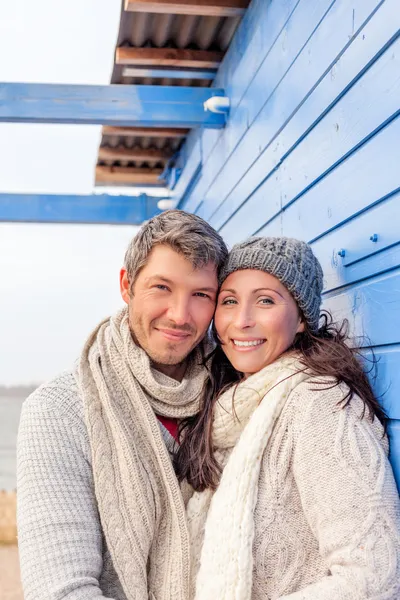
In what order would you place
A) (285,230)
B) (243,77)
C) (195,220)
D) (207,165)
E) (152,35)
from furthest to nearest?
(207,165) → (152,35) → (243,77) → (285,230) → (195,220)

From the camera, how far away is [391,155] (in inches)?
76.6

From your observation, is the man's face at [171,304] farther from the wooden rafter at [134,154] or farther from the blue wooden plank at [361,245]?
the wooden rafter at [134,154]

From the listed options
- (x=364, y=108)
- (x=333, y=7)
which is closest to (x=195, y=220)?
(x=364, y=108)

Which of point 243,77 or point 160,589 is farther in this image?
point 243,77

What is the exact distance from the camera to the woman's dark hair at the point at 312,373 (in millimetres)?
2027

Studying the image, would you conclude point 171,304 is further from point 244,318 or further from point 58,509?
point 58,509

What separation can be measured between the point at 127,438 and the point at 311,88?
4.40ft

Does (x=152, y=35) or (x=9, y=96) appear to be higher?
(x=152, y=35)

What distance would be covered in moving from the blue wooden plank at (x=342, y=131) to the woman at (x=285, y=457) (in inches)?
14.3

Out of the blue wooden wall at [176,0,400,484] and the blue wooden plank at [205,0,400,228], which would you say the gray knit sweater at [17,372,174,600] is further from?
the blue wooden plank at [205,0,400,228]

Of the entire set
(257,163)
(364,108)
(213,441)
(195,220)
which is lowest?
(213,441)

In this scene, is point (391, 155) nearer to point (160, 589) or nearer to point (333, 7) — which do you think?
point (333, 7)

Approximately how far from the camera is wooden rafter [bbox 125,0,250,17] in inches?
139

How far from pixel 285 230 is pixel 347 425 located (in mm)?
1332
